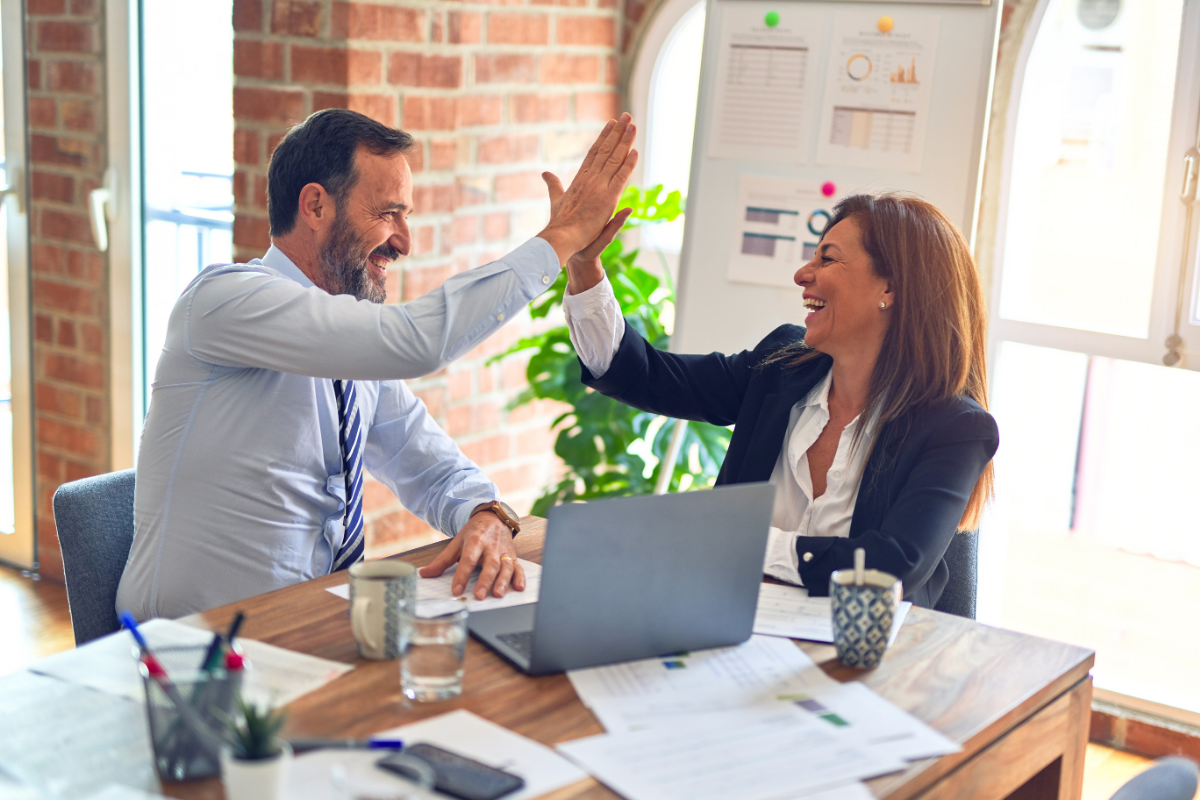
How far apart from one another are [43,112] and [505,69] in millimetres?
1374

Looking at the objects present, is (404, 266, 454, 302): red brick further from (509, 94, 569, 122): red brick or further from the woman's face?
the woman's face

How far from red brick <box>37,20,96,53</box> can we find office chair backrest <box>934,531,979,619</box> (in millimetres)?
2685

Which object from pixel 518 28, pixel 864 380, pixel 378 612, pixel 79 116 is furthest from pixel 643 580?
pixel 79 116

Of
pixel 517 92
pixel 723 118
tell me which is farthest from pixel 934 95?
pixel 517 92

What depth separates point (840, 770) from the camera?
106 centimetres

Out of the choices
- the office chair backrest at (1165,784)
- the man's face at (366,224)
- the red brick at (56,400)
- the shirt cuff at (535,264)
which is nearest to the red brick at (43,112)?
the red brick at (56,400)

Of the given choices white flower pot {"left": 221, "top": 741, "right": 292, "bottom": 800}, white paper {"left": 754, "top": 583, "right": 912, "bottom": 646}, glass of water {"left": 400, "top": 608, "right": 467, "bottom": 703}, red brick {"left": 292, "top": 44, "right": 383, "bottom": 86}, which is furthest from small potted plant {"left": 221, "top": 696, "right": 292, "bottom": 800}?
red brick {"left": 292, "top": 44, "right": 383, "bottom": 86}

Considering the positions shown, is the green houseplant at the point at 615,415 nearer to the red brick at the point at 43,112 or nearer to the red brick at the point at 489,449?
the red brick at the point at 489,449

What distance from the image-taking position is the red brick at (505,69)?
299 cm

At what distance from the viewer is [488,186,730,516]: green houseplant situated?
2982 mm

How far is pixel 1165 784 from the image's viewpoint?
0.97m

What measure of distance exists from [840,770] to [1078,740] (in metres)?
0.53

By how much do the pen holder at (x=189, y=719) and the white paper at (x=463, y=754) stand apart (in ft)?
0.25

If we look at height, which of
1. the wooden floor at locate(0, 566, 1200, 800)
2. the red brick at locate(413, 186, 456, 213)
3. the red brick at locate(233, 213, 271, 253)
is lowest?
the wooden floor at locate(0, 566, 1200, 800)
